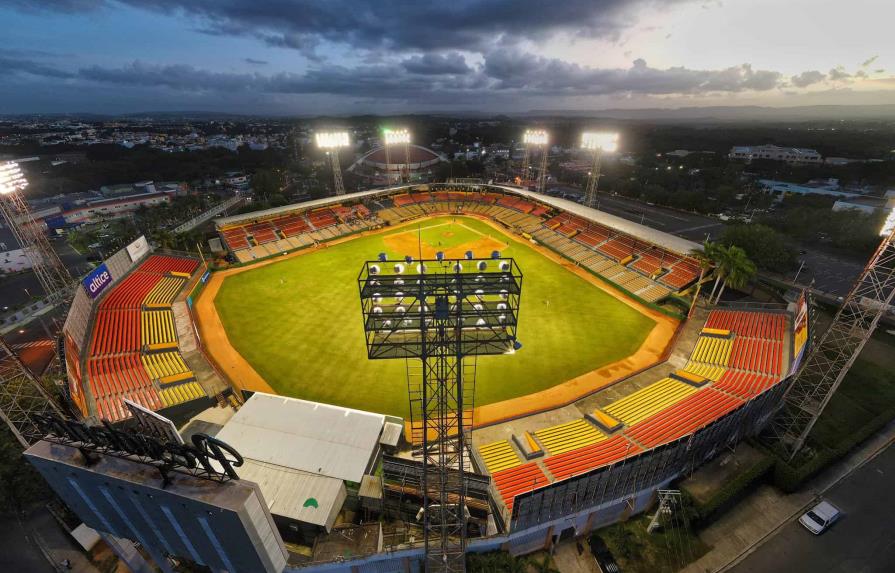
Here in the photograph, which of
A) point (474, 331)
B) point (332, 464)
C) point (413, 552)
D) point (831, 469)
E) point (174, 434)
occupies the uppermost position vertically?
point (474, 331)

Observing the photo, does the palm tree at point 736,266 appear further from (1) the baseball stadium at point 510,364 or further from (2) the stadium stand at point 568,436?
(2) the stadium stand at point 568,436

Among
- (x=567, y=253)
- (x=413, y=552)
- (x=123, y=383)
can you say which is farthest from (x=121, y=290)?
(x=567, y=253)

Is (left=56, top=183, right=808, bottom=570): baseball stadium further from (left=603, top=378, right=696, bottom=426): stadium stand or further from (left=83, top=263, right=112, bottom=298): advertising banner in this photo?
(left=83, top=263, right=112, bottom=298): advertising banner

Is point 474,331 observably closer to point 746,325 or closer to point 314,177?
point 746,325

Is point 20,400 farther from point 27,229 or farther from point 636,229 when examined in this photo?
point 636,229

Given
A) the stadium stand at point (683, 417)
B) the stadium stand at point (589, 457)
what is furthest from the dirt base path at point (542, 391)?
the stadium stand at point (683, 417)

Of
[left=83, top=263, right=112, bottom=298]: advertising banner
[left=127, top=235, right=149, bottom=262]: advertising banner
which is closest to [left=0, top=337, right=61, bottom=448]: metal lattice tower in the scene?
[left=83, top=263, right=112, bottom=298]: advertising banner

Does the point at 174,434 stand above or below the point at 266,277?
above

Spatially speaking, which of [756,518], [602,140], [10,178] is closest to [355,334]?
[10,178]
